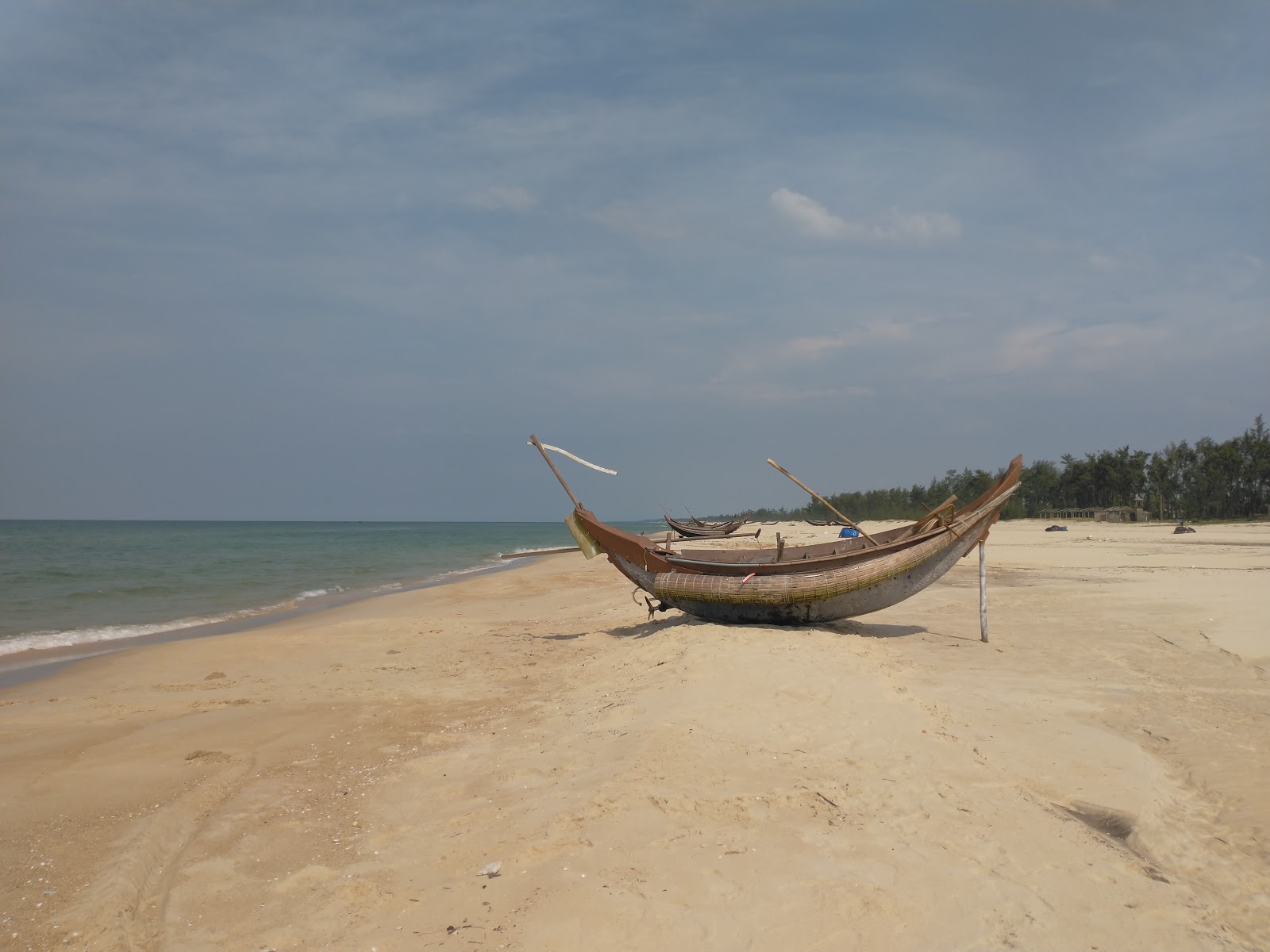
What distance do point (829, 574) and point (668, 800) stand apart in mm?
6297

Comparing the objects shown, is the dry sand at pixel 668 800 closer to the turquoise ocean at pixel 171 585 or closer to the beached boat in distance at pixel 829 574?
the beached boat in distance at pixel 829 574

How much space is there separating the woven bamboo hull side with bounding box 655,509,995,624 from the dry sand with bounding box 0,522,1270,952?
55 cm

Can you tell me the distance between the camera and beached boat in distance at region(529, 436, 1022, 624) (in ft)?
34.8

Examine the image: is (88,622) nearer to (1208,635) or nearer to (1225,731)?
(1225,731)

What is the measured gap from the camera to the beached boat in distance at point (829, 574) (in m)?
10.6

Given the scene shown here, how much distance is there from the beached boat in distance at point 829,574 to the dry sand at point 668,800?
61 cm

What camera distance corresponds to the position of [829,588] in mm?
10539

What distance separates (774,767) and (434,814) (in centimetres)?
234

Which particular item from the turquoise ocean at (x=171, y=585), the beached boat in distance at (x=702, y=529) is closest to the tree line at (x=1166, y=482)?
the beached boat in distance at (x=702, y=529)

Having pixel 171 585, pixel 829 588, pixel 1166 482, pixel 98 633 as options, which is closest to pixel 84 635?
pixel 98 633

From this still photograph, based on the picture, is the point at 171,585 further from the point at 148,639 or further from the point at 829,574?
the point at 829,574

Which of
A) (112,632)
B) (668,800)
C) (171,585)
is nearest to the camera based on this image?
(668,800)

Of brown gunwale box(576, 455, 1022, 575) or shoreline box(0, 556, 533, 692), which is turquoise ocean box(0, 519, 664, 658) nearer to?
shoreline box(0, 556, 533, 692)

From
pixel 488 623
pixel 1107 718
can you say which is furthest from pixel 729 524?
pixel 1107 718
